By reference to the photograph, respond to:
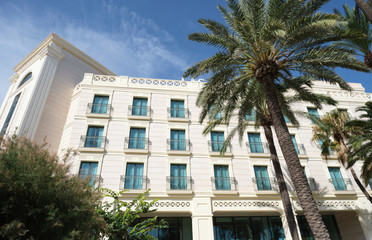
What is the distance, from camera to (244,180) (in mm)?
17578

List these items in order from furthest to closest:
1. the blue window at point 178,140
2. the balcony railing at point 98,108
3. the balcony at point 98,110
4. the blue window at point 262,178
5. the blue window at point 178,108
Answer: the blue window at point 178,108, the balcony railing at point 98,108, the balcony at point 98,110, the blue window at point 178,140, the blue window at point 262,178

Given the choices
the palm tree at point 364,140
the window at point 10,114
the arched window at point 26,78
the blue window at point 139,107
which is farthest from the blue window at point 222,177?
the arched window at point 26,78

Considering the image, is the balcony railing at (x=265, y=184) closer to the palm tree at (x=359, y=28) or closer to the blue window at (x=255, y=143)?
the blue window at (x=255, y=143)

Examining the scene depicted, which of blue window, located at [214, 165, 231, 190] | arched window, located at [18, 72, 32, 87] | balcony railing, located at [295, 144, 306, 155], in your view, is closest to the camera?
blue window, located at [214, 165, 231, 190]

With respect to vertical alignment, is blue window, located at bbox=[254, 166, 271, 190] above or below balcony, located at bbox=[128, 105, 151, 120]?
below

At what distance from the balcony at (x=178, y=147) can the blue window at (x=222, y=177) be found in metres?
2.57

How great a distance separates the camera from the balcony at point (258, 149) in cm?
1855

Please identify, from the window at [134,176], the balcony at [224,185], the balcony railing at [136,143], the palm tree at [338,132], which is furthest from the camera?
the balcony railing at [136,143]

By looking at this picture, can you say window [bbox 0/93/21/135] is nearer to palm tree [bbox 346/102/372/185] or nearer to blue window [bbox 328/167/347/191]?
palm tree [bbox 346/102/372/185]

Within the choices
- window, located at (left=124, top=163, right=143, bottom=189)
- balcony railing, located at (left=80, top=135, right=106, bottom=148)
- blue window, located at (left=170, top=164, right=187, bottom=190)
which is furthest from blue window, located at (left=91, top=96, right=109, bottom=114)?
blue window, located at (left=170, top=164, right=187, bottom=190)

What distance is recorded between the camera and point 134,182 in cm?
1634

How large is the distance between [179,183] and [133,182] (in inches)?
125

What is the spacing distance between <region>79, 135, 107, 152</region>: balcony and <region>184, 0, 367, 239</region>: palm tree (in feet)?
29.5

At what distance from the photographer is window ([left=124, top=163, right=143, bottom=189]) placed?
16.2m
